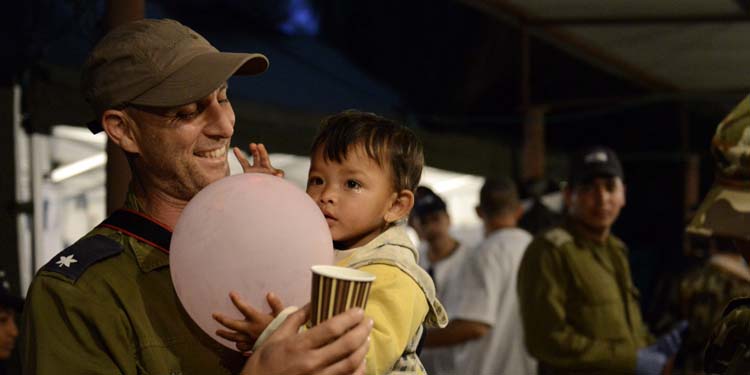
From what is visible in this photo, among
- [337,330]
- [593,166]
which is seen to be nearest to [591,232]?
[593,166]

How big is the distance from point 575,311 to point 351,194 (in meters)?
2.22

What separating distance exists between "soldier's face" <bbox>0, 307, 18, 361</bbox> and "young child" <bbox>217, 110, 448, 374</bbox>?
1934 millimetres

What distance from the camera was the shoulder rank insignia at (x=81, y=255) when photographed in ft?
5.67

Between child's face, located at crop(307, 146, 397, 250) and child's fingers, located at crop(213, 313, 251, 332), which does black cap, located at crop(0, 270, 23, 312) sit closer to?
child's face, located at crop(307, 146, 397, 250)

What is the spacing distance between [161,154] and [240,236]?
0.36 metres

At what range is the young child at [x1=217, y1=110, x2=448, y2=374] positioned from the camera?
1919 millimetres

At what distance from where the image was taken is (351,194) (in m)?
2.06

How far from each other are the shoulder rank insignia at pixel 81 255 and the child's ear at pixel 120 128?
181 mm

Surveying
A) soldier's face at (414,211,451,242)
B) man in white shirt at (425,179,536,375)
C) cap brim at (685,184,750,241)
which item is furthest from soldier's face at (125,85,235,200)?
soldier's face at (414,211,451,242)

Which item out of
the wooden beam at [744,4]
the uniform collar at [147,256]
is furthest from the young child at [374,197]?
the wooden beam at [744,4]

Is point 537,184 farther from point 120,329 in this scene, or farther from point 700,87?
point 120,329

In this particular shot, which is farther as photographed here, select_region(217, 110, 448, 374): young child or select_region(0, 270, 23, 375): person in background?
select_region(0, 270, 23, 375): person in background

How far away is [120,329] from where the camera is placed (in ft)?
5.63

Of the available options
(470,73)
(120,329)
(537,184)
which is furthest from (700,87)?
(120,329)
